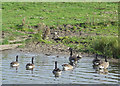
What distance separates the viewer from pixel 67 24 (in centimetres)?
3909

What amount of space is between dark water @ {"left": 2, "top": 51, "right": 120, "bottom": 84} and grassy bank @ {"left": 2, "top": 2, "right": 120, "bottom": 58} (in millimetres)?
3675

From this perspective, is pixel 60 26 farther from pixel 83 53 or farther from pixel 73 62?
pixel 73 62

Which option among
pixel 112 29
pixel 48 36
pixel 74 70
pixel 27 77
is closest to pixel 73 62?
pixel 74 70

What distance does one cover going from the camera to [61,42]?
32.7 metres

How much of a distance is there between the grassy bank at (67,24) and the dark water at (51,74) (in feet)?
12.1

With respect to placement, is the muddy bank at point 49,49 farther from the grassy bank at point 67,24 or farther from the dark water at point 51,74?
the dark water at point 51,74

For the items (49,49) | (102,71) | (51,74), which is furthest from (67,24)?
(51,74)

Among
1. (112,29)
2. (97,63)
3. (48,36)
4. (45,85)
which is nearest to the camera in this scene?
(45,85)

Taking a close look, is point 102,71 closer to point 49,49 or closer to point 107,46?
point 107,46

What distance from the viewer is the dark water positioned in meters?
19.4

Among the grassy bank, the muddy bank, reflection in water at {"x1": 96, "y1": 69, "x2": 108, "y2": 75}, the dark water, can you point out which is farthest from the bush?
reflection in water at {"x1": 96, "y1": 69, "x2": 108, "y2": 75}

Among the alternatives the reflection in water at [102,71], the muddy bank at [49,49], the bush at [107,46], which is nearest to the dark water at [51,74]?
the reflection in water at [102,71]

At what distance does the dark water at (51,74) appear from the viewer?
19406 mm

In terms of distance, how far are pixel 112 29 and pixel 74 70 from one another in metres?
15.6
